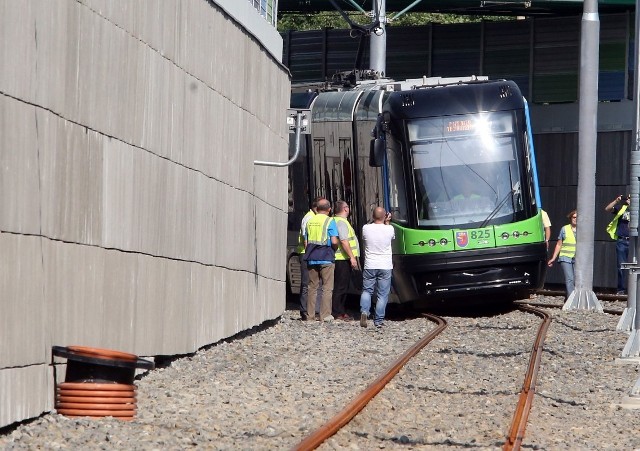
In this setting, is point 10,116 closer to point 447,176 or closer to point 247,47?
point 247,47

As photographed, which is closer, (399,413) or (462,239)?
(399,413)

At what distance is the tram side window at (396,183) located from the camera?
2122cm

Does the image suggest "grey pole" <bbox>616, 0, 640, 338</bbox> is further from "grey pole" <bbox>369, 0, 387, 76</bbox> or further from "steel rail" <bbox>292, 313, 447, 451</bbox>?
"grey pole" <bbox>369, 0, 387, 76</bbox>

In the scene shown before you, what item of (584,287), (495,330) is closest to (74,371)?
(495,330)

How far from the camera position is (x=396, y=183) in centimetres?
2125

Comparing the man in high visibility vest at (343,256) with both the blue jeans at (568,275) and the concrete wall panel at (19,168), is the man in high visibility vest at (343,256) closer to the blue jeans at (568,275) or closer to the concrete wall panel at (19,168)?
the blue jeans at (568,275)

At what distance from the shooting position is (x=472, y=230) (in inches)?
837

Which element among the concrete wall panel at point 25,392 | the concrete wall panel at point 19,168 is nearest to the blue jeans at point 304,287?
the concrete wall panel at point 25,392

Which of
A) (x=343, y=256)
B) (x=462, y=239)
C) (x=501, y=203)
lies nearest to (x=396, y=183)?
(x=462, y=239)

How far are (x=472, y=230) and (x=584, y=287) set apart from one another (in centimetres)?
386

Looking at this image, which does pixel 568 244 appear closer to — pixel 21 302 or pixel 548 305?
pixel 548 305

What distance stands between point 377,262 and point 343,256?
1511 mm

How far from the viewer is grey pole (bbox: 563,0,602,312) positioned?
24.5m

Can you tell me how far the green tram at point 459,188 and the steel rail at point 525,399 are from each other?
2.63 metres
